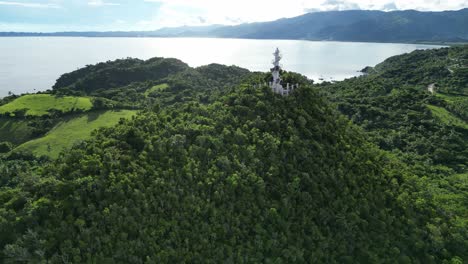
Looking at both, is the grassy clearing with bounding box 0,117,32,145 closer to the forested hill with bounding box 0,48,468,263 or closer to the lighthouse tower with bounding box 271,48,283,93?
the forested hill with bounding box 0,48,468,263

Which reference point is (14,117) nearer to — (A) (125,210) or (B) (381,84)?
(A) (125,210)

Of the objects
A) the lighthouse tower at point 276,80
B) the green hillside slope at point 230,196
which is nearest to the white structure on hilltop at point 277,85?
the lighthouse tower at point 276,80

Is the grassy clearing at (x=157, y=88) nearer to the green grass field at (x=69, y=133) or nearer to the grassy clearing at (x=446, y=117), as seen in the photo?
the green grass field at (x=69, y=133)

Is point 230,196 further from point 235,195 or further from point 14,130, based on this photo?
point 14,130

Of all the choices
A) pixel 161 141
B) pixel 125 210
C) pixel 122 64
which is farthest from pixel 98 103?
pixel 122 64

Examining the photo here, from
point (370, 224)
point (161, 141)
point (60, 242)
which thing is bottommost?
point (370, 224)
